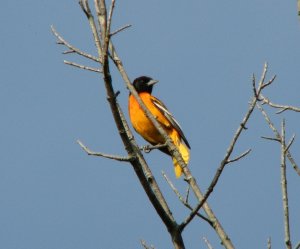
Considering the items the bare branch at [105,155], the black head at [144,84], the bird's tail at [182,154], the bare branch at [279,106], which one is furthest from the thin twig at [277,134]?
the black head at [144,84]

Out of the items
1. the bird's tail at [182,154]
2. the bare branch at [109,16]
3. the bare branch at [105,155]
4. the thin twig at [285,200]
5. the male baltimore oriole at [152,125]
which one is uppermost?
the male baltimore oriole at [152,125]

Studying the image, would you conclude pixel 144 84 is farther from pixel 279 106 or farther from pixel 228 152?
pixel 228 152

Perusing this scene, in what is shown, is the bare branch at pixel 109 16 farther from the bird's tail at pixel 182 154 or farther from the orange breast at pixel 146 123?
the orange breast at pixel 146 123

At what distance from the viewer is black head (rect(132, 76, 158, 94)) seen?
9.15 m

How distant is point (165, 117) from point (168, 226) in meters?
5.00

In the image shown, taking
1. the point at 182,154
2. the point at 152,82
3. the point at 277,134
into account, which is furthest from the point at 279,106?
the point at 152,82

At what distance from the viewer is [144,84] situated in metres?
9.19

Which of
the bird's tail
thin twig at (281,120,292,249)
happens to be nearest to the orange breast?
the bird's tail

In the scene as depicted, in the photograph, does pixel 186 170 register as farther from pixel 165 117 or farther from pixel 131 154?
pixel 165 117

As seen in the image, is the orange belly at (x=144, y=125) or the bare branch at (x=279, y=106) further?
the orange belly at (x=144, y=125)

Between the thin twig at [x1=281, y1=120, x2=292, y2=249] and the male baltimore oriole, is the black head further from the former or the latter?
the thin twig at [x1=281, y1=120, x2=292, y2=249]

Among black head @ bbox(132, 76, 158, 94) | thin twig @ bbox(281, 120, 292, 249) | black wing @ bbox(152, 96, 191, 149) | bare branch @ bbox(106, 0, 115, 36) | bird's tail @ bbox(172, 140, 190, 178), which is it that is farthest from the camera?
black head @ bbox(132, 76, 158, 94)

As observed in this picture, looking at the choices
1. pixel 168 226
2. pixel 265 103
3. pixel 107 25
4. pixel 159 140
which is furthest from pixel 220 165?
Answer: pixel 159 140

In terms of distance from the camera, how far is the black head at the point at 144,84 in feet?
30.0
